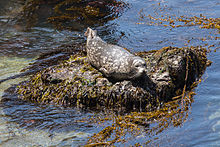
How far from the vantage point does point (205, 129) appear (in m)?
3.97

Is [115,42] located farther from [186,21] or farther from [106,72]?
[106,72]

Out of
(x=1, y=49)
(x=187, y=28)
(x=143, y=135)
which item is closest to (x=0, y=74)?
(x=1, y=49)

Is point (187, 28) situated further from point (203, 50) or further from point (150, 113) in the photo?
point (150, 113)

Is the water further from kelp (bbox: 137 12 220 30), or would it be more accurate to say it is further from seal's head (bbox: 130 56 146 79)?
seal's head (bbox: 130 56 146 79)

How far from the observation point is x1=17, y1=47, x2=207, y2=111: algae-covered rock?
4.73 meters

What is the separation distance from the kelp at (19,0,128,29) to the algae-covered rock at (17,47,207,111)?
4253 millimetres

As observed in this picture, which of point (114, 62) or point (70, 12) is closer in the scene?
point (114, 62)

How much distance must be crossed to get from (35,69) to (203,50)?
4.01 meters

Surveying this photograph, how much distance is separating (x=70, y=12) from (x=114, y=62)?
19.8ft

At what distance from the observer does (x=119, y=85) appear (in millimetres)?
4848

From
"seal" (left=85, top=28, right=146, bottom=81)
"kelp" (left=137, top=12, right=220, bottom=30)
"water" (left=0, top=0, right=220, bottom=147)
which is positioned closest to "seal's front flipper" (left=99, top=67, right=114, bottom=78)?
"seal" (left=85, top=28, right=146, bottom=81)

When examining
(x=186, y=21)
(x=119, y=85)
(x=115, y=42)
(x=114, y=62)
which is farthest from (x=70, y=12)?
(x=119, y=85)

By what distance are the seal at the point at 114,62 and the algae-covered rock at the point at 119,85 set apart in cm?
14

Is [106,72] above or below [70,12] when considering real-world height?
below
